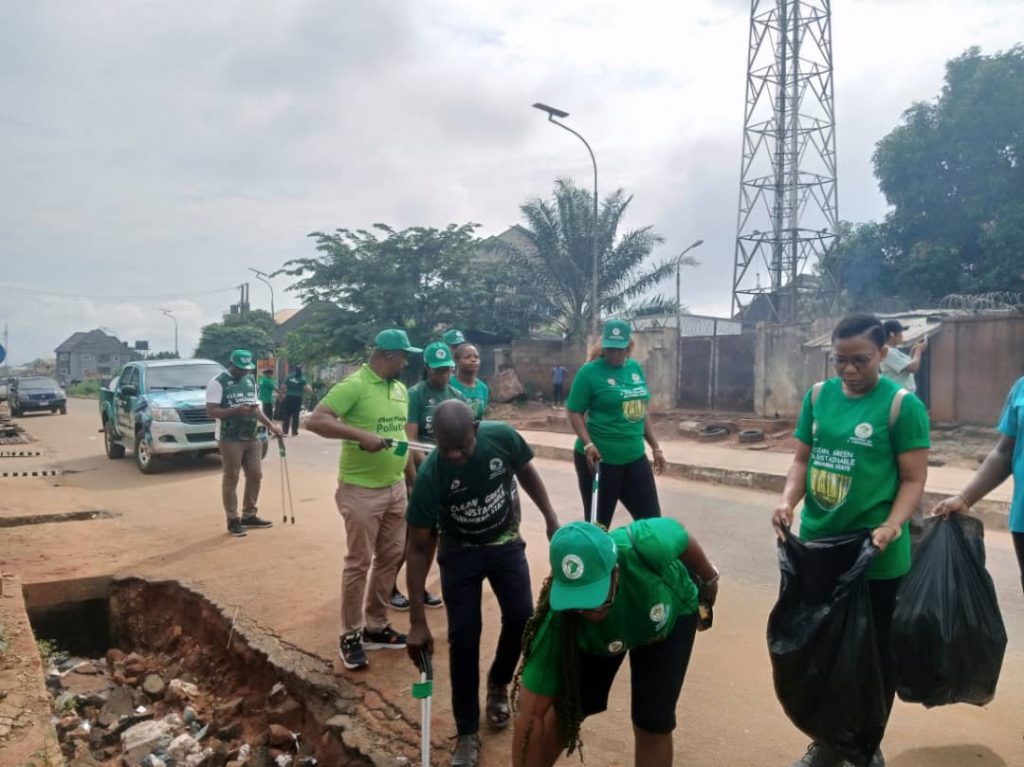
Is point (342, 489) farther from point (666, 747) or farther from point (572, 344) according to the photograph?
point (572, 344)

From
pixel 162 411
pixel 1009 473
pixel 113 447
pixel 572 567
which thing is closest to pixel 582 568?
pixel 572 567

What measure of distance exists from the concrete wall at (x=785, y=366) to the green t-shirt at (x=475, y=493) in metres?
13.4

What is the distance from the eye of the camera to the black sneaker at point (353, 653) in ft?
13.9

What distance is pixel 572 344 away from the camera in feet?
80.3

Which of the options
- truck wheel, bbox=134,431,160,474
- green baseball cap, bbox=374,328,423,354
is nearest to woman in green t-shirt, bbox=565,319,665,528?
green baseball cap, bbox=374,328,423,354

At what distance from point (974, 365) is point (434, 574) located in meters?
10.6

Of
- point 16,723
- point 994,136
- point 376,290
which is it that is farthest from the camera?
point 376,290

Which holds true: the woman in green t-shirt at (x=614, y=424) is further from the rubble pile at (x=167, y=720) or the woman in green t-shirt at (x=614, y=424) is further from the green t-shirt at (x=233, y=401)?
the green t-shirt at (x=233, y=401)

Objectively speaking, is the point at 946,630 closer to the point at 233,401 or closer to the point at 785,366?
the point at 233,401

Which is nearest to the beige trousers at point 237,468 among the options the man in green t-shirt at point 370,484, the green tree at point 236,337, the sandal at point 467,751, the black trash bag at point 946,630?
the man in green t-shirt at point 370,484

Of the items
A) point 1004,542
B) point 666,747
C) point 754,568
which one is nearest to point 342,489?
point 666,747

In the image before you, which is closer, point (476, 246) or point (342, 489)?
point (342, 489)

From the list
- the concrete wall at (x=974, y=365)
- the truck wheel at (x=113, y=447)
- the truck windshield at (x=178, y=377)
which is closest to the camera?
the concrete wall at (x=974, y=365)

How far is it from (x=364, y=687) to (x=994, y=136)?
835 inches
